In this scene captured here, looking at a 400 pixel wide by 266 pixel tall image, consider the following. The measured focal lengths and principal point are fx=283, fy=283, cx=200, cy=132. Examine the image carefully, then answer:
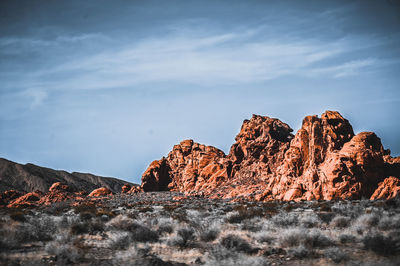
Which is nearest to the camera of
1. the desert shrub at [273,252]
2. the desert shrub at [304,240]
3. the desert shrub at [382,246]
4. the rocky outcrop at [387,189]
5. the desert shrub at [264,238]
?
the desert shrub at [382,246]

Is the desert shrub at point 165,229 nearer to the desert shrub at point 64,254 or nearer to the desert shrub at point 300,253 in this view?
the desert shrub at point 64,254

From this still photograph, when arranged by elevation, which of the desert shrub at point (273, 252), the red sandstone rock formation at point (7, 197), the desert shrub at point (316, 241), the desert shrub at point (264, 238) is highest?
the desert shrub at point (316, 241)

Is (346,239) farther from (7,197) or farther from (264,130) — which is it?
(7,197)

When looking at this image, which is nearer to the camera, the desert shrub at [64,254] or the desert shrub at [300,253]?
the desert shrub at [64,254]

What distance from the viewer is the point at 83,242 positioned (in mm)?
10375

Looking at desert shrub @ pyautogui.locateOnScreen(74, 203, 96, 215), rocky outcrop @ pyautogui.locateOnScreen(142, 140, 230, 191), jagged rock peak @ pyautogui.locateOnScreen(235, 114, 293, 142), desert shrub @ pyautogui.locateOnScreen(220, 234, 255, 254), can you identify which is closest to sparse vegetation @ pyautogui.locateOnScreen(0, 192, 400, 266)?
desert shrub @ pyautogui.locateOnScreen(220, 234, 255, 254)

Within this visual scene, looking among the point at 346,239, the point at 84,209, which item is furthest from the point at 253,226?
the point at 84,209

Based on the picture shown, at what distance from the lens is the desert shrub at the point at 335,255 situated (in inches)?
288

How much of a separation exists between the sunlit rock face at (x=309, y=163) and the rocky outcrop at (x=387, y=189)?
2.72ft

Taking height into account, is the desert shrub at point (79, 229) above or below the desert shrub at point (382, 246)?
below

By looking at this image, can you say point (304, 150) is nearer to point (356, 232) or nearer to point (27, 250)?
point (356, 232)

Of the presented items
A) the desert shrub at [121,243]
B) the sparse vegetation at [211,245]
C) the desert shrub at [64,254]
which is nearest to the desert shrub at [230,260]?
the sparse vegetation at [211,245]

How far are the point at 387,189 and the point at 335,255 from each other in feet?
76.0

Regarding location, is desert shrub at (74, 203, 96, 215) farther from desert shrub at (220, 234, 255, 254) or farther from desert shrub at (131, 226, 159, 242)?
desert shrub at (220, 234, 255, 254)
